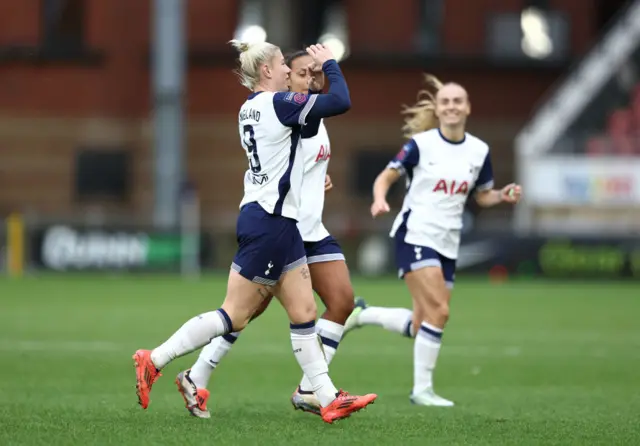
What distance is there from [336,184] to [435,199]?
2128 centimetres

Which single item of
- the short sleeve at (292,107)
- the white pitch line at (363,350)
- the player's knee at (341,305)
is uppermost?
the short sleeve at (292,107)

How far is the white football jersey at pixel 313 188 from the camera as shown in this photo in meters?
8.55

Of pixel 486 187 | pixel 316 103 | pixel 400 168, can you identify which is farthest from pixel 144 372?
pixel 486 187

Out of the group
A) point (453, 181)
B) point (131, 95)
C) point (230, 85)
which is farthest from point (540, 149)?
point (453, 181)

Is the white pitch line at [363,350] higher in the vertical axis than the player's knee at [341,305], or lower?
lower

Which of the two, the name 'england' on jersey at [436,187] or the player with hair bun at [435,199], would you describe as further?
the name 'england' on jersey at [436,187]

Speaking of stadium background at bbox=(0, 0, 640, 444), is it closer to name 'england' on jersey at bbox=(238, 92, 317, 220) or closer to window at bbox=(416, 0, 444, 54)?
window at bbox=(416, 0, 444, 54)

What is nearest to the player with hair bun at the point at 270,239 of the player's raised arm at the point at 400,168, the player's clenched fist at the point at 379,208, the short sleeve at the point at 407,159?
the player's clenched fist at the point at 379,208

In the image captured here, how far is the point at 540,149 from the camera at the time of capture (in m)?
26.9

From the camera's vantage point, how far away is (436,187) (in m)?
9.80

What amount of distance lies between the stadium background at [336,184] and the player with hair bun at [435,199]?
2.06 ft

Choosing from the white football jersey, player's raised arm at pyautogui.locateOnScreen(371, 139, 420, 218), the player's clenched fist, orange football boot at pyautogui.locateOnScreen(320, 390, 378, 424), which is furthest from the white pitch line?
orange football boot at pyautogui.locateOnScreen(320, 390, 378, 424)

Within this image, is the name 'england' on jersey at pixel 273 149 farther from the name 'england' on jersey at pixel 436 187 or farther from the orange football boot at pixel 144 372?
the name 'england' on jersey at pixel 436 187

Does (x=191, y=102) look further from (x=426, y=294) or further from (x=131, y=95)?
(x=426, y=294)
